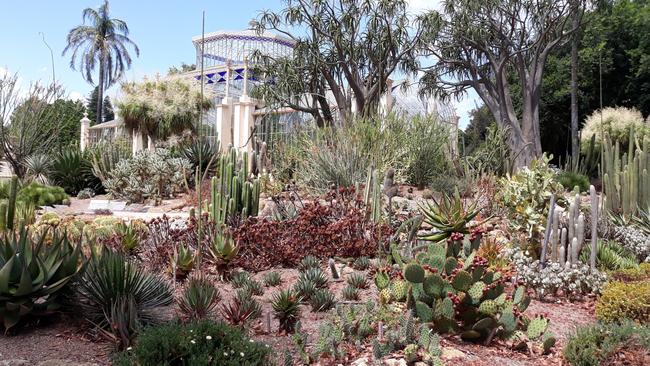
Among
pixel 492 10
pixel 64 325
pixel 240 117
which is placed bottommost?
pixel 64 325

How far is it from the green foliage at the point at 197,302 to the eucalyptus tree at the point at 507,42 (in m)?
17.1

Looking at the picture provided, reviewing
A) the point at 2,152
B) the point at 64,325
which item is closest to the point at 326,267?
the point at 64,325

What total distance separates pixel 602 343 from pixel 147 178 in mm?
14006

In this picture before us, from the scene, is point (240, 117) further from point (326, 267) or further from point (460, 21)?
point (326, 267)

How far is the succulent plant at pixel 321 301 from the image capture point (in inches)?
201

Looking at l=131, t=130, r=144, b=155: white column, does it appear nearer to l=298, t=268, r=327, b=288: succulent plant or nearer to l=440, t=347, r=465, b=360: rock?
l=298, t=268, r=327, b=288: succulent plant

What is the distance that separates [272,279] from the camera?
5.89 meters

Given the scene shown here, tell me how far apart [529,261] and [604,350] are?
8.63 feet

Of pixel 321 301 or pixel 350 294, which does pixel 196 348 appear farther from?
pixel 350 294

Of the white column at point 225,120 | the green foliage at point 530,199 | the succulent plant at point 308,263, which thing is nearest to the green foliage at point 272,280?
the succulent plant at point 308,263

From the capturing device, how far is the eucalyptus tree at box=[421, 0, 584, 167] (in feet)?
67.4

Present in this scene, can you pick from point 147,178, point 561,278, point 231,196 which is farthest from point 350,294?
point 147,178

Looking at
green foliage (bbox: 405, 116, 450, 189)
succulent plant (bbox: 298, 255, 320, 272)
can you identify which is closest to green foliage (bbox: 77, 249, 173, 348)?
succulent plant (bbox: 298, 255, 320, 272)

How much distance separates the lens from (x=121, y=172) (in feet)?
53.4
